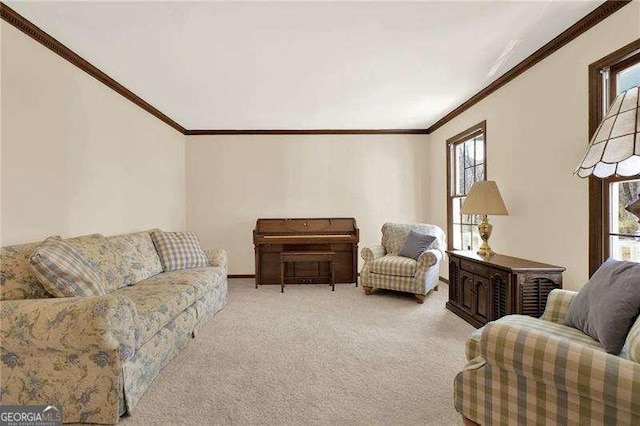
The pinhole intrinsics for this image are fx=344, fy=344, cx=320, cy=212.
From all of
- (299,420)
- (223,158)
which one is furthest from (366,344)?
(223,158)

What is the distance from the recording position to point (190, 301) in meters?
2.78

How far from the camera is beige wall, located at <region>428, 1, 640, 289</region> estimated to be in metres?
2.40

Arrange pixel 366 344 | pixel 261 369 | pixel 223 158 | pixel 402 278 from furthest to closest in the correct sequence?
1. pixel 223 158
2. pixel 402 278
3. pixel 366 344
4. pixel 261 369

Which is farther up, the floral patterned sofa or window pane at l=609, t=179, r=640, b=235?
window pane at l=609, t=179, r=640, b=235

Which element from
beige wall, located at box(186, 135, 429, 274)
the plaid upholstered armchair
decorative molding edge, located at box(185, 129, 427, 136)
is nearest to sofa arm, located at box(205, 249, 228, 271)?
beige wall, located at box(186, 135, 429, 274)

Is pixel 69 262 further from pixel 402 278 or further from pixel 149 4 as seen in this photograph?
pixel 402 278

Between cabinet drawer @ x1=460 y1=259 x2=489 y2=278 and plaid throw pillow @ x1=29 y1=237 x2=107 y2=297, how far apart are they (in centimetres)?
287

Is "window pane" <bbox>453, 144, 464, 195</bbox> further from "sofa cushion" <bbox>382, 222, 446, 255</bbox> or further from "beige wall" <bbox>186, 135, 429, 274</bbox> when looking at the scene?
"beige wall" <bbox>186, 135, 429, 274</bbox>

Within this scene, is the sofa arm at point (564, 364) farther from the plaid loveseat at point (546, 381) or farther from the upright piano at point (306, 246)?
the upright piano at point (306, 246)

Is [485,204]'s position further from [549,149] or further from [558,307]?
[558,307]

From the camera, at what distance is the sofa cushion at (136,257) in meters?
2.88

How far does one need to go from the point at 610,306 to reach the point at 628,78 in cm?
163

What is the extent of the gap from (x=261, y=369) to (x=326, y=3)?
2.37m

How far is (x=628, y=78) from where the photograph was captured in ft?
7.24
